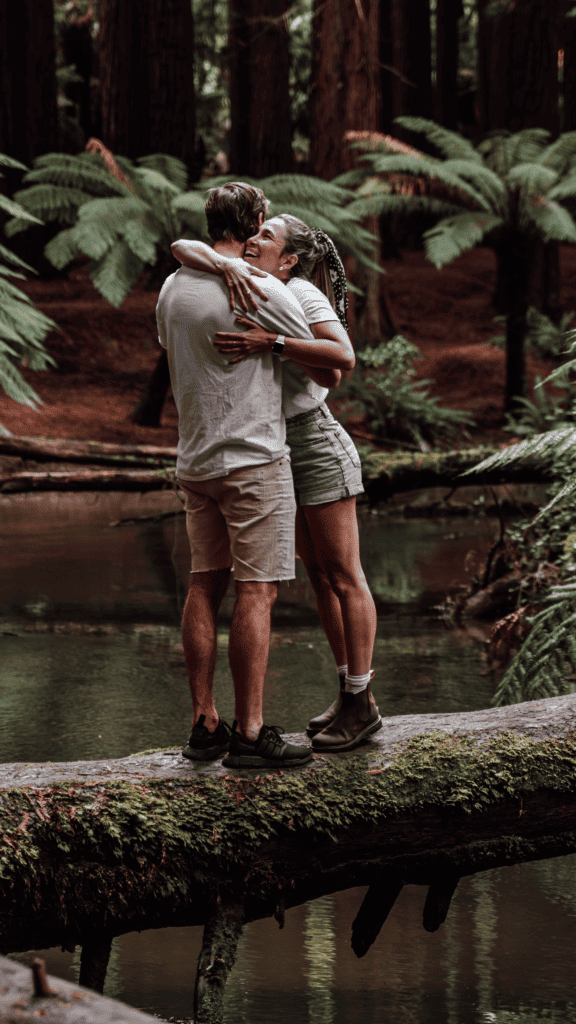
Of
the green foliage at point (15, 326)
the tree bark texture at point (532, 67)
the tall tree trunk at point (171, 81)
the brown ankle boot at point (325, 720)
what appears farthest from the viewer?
the tree bark texture at point (532, 67)

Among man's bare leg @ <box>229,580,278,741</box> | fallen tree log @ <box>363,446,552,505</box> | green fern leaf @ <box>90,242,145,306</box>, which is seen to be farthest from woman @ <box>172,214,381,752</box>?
green fern leaf @ <box>90,242,145,306</box>

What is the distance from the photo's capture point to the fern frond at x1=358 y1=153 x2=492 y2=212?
1269cm

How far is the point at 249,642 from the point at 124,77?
1713 centimetres

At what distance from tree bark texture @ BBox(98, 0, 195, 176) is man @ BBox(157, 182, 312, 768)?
597 inches

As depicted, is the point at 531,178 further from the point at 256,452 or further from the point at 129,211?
the point at 256,452

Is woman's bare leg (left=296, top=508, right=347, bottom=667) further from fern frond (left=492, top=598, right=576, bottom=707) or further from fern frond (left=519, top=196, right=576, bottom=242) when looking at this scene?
fern frond (left=519, top=196, right=576, bottom=242)

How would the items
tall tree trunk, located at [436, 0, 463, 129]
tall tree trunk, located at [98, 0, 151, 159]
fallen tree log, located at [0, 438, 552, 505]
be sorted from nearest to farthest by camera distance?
fallen tree log, located at [0, 438, 552, 505] → tall tree trunk, located at [98, 0, 151, 159] → tall tree trunk, located at [436, 0, 463, 129]

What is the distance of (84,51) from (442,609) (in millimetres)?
23819

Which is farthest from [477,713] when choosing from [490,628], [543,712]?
[490,628]

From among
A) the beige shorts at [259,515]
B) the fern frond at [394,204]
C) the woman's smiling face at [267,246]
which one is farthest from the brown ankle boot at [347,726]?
the fern frond at [394,204]

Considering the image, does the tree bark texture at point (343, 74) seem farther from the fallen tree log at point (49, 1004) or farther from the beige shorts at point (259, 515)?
the fallen tree log at point (49, 1004)

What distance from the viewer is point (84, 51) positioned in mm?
28250

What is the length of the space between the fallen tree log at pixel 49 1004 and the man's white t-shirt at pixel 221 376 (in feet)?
6.13

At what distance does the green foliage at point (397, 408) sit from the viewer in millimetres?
14086
